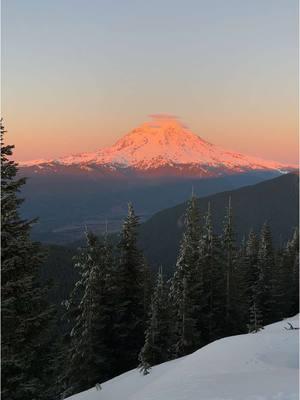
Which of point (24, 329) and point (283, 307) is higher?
point (24, 329)

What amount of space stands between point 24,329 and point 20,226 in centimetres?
326

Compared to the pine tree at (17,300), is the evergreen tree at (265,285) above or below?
below

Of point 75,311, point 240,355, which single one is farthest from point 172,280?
point 240,355

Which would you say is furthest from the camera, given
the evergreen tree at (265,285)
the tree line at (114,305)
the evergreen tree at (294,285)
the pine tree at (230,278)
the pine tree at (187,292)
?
the evergreen tree at (294,285)

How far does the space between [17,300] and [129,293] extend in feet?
50.0

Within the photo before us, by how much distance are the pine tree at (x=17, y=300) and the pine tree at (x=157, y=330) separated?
33.5 ft

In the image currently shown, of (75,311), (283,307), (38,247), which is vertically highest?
(38,247)

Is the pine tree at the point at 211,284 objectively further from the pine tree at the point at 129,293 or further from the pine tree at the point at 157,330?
the pine tree at the point at 157,330

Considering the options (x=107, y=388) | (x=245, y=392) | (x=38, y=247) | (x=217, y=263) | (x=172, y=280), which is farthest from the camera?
(x=217, y=263)

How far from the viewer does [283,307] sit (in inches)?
1906

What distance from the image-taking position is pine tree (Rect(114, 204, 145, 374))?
29.3 m

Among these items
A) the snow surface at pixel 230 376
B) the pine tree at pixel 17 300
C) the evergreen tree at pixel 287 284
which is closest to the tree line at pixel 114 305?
the pine tree at pixel 17 300

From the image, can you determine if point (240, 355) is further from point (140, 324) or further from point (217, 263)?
point (217, 263)

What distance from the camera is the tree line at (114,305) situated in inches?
597
